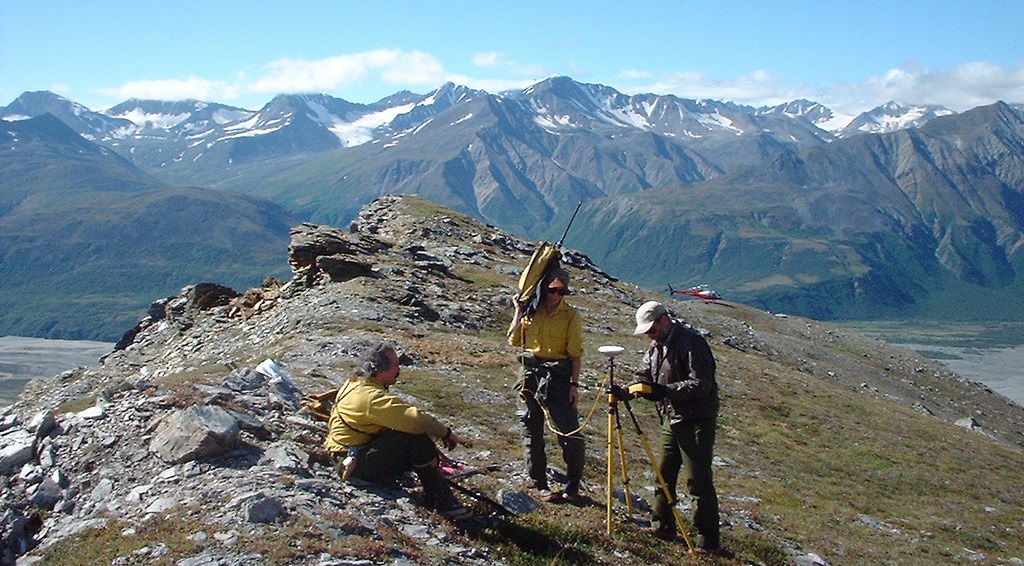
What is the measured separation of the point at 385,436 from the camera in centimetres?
1229

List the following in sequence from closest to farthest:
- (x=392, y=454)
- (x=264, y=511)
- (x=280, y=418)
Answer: (x=264, y=511) → (x=392, y=454) → (x=280, y=418)

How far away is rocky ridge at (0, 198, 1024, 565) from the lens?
10664mm

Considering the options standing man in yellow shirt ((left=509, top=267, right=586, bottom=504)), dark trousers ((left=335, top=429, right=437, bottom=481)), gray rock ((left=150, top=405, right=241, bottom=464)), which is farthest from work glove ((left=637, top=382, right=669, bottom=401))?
gray rock ((left=150, top=405, right=241, bottom=464))

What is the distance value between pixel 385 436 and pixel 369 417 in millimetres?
446

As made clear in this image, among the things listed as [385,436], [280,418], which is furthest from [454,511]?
[280,418]

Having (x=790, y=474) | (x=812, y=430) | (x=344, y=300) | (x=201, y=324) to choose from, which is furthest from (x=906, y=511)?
(x=201, y=324)

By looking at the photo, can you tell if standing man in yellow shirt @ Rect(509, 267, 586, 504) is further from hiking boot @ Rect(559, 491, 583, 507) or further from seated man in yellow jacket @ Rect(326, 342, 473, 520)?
seated man in yellow jacket @ Rect(326, 342, 473, 520)

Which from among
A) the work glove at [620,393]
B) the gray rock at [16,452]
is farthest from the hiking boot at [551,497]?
the gray rock at [16,452]

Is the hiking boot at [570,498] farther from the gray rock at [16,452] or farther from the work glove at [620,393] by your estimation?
the gray rock at [16,452]

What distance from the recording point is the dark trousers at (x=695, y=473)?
12352 millimetres

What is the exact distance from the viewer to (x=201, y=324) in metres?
42.5

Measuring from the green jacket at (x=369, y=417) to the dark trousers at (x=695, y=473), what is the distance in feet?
11.9

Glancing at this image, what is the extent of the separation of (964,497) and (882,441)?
6546mm

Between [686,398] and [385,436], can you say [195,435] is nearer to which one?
[385,436]
